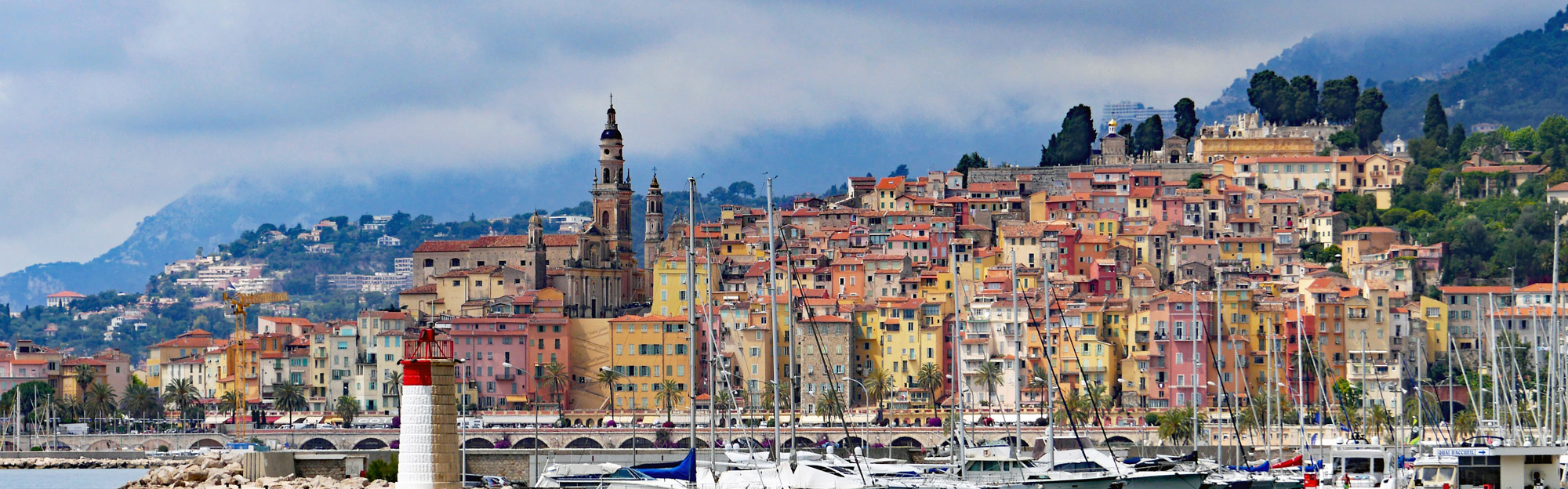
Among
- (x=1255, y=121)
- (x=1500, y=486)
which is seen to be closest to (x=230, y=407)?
(x=1255, y=121)

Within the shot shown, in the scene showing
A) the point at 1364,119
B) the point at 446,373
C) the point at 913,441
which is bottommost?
the point at 913,441

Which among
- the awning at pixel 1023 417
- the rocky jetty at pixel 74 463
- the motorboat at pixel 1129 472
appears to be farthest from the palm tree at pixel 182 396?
the motorboat at pixel 1129 472

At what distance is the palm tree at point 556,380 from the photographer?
9025cm

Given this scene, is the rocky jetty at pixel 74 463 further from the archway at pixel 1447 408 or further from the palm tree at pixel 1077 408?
the archway at pixel 1447 408

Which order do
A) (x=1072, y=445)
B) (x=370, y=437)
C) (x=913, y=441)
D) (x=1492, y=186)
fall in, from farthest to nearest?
(x=1492, y=186)
(x=370, y=437)
(x=913, y=441)
(x=1072, y=445)

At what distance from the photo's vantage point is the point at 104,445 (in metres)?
86.9

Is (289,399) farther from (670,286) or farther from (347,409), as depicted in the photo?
(670,286)

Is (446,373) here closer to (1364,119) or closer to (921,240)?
(921,240)

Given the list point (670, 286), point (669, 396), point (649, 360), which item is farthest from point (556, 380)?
point (670, 286)

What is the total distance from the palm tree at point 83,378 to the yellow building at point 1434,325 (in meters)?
61.3

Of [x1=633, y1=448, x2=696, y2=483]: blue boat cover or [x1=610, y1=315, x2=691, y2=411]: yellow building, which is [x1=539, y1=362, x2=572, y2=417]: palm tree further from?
[x1=633, y1=448, x2=696, y2=483]: blue boat cover

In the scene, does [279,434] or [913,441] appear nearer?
[913,441]

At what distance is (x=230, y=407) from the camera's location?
325 feet

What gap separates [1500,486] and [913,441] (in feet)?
148
